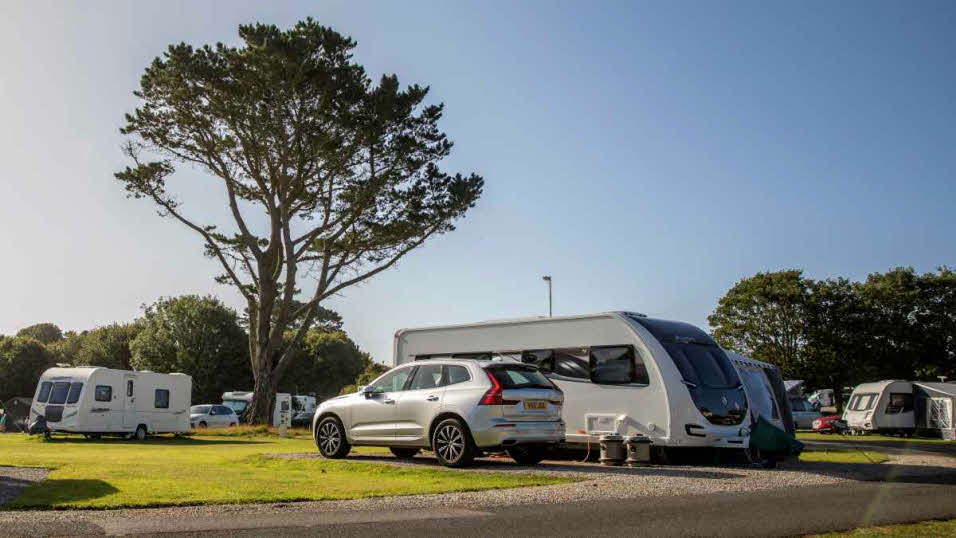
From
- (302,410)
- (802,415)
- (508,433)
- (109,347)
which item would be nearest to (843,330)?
(802,415)

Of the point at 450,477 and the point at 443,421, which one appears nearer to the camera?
the point at 450,477

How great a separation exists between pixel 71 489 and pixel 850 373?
154 ft

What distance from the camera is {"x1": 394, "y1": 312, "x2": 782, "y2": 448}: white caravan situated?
512 inches

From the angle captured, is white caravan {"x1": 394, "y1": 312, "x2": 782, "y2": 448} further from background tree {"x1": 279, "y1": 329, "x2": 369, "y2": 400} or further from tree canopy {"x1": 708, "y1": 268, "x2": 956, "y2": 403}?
background tree {"x1": 279, "y1": 329, "x2": 369, "y2": 400}

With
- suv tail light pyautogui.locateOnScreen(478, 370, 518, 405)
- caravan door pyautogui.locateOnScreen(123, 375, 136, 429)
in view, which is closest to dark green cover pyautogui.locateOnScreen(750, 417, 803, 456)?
suv tail light pyautogui.locateOnScreen(478, 370, 518, 405)

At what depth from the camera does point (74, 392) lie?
82.9ft

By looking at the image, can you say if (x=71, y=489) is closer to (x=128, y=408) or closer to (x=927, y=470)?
(x=927, y=470)

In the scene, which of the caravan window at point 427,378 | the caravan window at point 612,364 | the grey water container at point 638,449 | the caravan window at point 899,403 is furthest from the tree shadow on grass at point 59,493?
the caravan window at point 899,403

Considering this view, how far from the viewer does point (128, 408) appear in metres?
26.9

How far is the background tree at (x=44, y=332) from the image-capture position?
102 metres

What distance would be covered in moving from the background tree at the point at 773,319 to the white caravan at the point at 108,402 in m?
33.2

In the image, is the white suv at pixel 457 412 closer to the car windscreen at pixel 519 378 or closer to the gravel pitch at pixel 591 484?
Answer: the car windscreen at pixel 519 378

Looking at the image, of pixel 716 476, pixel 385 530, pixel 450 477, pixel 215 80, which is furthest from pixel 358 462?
pixel 215 80

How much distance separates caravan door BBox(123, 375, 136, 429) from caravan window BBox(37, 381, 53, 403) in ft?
7.45
